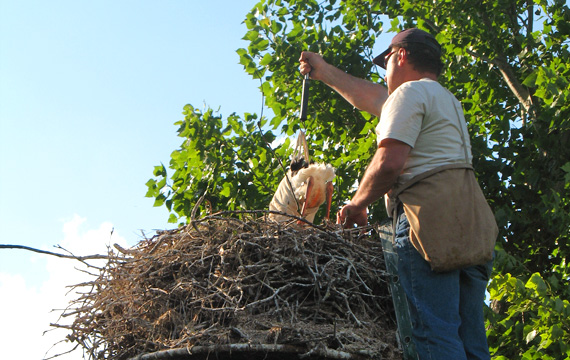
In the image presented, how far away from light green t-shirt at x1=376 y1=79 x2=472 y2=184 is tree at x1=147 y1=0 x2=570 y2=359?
140 inches

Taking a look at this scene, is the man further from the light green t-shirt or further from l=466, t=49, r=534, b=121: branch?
l=466, t=49, r=534, b=121: branch

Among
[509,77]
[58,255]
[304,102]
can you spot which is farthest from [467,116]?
[58,255]

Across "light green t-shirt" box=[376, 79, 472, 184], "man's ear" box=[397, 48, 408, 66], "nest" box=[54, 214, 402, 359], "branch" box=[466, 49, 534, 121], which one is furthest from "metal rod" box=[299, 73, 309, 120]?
"branch" box=[466, 49, 534, 121]

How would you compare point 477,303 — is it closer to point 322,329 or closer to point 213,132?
point 322,329

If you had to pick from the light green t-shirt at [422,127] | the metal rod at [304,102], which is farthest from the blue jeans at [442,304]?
the metal rod at [304,102]

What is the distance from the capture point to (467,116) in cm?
875

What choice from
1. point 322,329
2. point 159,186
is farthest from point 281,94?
point 322,329

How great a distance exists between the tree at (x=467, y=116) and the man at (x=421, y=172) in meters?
3.41

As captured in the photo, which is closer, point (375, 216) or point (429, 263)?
point (429, 263)

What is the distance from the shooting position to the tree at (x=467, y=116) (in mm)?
7734

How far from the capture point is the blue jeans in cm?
337

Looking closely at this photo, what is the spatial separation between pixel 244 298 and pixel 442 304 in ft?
3.23

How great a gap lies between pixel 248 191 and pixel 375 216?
1454 mm

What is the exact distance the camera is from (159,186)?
8180 mm
